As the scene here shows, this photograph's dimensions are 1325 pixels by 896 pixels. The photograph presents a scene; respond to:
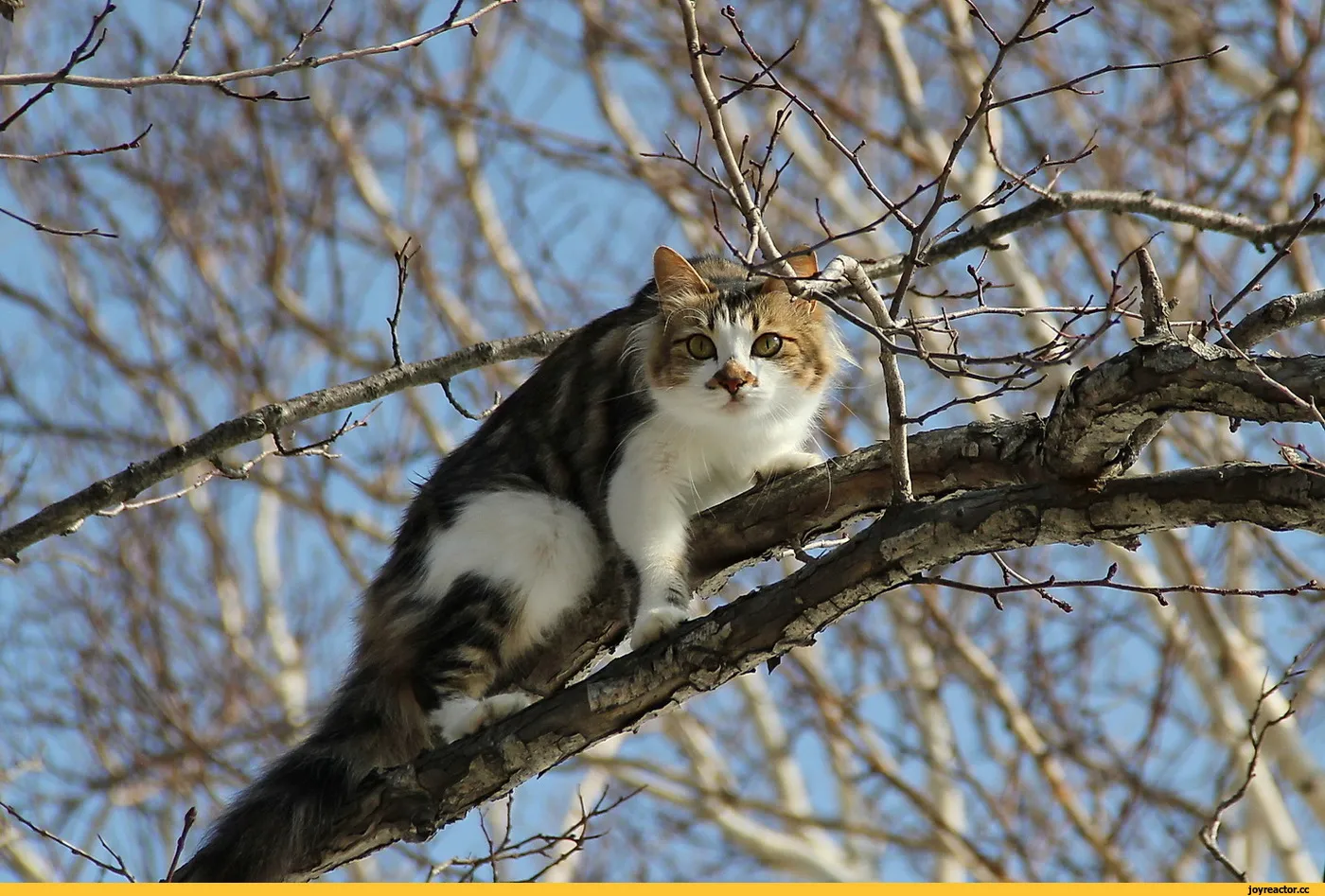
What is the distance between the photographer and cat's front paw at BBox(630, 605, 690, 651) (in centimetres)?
370

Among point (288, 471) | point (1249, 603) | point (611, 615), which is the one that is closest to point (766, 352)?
point (611, 615)

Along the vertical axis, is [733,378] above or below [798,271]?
below

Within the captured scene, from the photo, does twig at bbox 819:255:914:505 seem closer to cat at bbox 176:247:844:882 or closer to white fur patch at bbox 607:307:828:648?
cat at bbox 176:247:844:882

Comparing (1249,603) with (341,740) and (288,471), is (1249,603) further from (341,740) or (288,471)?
(288,471)

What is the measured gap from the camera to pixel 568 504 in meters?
4.44

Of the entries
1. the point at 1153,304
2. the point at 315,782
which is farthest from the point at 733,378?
the point at 315,782

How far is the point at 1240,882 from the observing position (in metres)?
3.79

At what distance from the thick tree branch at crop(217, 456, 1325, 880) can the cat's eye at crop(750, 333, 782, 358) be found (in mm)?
912

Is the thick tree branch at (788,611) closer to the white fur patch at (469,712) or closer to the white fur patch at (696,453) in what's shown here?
the white fur patch at (469,712)

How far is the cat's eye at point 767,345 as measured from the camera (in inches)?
174

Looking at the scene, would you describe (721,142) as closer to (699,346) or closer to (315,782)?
→ (699,346)

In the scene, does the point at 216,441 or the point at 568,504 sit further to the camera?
the point at 568,504

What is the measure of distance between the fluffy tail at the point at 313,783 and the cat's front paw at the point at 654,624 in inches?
32.0

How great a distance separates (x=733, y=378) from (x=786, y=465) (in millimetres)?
385
